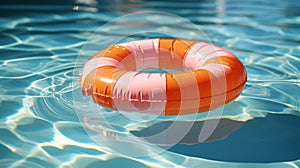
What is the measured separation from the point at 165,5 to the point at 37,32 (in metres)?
2.33

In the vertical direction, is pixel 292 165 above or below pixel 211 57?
below

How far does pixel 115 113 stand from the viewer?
9.14 ft

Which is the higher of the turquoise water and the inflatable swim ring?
the inflatable swim ring

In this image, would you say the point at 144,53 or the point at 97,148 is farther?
the point at 144,53

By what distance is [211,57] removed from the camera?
2.57 meters

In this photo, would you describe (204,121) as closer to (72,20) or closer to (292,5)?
(72,20)

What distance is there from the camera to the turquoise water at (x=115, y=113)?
2.27 m

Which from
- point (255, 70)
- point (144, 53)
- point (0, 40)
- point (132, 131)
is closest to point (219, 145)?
point (132, 131)

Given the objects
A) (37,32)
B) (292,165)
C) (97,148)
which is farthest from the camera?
(37,32)

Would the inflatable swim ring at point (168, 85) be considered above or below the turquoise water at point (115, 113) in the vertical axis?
above

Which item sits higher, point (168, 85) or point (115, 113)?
point (168, 85)

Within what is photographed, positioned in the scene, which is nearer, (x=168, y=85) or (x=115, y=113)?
(x=168, y=85)

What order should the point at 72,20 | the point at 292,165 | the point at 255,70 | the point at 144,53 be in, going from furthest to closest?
the point at 72,20 < the point at 255,70 < the point at 144,53 < the point at 292,165

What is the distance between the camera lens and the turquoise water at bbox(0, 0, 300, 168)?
2268 mm
